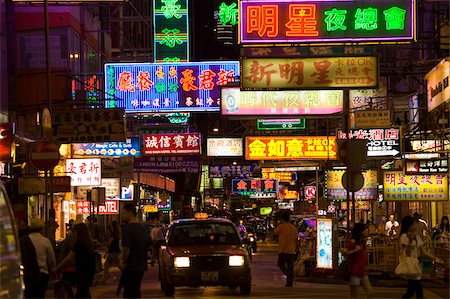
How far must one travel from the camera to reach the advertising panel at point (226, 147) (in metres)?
49.3

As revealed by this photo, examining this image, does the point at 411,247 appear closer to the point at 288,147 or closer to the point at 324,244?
the point at 324,244

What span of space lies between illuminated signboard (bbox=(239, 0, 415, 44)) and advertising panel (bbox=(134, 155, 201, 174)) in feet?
82.6

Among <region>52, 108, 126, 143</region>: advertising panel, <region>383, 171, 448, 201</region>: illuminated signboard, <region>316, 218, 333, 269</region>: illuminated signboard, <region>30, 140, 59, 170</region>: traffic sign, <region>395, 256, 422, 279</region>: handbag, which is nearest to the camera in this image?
<region>395, 256, 422, 279</region>: handbag

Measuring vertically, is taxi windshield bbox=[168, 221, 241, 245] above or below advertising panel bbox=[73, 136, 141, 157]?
below

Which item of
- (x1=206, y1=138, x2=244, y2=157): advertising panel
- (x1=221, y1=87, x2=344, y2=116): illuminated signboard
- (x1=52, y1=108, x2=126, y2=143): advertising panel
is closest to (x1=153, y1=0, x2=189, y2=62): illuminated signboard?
(x1=221, y1=87, x2=344, y2=116): illuminated signboard

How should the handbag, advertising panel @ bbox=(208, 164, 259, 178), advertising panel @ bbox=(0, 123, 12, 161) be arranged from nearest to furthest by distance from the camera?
the handbag < advertising panel @ bbox=(0, 123, 12, 161) < advertising panel @ bbox=(208, 164, 259, 178)

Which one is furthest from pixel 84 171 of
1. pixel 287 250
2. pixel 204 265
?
pixel 204 265

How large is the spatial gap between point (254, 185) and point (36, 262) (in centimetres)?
6161

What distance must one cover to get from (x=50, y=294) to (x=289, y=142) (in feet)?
71.5

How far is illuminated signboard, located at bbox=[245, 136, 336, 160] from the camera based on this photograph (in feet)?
141

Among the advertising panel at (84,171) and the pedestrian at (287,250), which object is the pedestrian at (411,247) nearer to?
the pedestrian at (287,250)

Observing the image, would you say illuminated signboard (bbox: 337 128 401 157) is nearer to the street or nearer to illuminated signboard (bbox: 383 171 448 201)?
illuminated signboard (bbox: 383 171 448 201)

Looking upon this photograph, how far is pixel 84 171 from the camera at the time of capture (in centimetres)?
3919

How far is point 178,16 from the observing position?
40.7 metres
